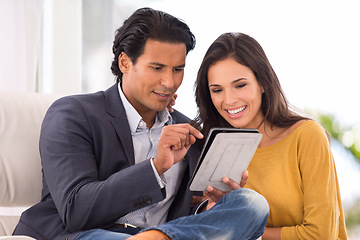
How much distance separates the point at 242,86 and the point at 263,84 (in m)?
0.10

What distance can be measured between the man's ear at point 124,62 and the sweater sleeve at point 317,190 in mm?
724

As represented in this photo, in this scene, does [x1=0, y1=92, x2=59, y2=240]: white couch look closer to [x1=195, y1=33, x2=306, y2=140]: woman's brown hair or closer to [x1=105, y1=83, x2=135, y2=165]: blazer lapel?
[x1=105, y1=83, x2=135, y2=165]: blazer lapel

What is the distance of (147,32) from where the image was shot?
1758 mm

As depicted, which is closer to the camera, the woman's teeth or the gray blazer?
the gray blazer

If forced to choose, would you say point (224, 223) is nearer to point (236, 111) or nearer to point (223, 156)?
point (223, 156)

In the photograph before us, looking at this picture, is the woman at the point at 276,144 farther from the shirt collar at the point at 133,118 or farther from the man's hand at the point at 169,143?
the man's hand at the point at 169,143

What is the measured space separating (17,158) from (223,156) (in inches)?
30.8

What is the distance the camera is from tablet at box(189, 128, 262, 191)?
55.4 inches

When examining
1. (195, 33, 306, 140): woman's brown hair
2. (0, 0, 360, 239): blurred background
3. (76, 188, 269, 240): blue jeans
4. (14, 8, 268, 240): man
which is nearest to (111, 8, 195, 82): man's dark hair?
(14, 8, 268, 240): man

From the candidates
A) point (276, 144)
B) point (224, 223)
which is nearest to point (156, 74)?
point (276, 144)

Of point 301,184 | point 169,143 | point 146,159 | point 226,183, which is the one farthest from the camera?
point 301,184

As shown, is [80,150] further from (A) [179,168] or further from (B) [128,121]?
(A) [179,168]

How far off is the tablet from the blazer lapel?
0.80 feet

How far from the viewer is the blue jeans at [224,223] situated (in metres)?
1.21
